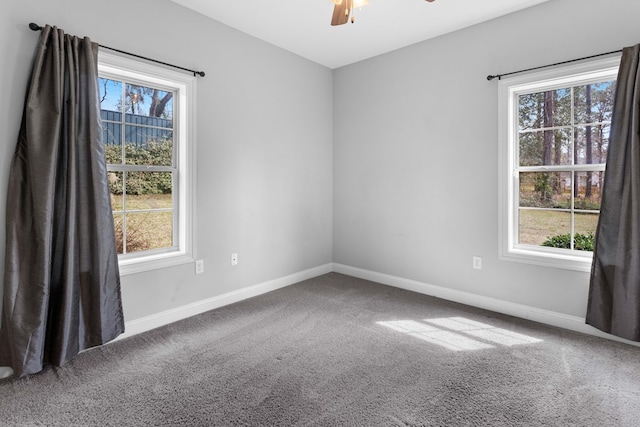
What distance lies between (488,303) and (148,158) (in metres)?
3.30

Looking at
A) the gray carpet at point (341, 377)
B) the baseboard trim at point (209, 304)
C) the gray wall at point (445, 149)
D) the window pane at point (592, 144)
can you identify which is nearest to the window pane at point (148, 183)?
the baseboard trim at point (209, 304)

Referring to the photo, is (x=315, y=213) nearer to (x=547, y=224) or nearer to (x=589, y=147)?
(x=547, y=224)

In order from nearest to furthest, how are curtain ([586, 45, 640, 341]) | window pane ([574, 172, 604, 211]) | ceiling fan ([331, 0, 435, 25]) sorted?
ceiling fan ([331, 0, 435, 25]) → curtain ([586, 45, 640, 341]) → window pane ([574, 172, 604, 211])

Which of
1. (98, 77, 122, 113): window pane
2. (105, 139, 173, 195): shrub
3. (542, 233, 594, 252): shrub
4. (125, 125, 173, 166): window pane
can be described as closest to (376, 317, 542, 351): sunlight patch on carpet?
(542, 233, 594, 252): shrub

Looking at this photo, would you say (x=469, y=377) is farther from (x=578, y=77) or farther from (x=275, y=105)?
(x=275, y=105)

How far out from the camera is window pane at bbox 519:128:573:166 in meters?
2.82

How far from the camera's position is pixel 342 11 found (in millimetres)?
2035

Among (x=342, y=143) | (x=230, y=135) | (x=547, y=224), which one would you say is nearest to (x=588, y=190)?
(x=547, y=224)

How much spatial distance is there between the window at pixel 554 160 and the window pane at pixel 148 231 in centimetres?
300

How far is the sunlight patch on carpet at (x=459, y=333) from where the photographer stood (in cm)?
247

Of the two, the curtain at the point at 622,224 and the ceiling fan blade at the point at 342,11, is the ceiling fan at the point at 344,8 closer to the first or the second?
the ceiling fan blade at the point at 342,11

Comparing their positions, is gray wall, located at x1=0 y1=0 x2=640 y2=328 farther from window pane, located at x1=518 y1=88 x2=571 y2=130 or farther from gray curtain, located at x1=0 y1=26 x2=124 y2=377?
window pane, located at x1=518 y1=88 x2=571 y2=130

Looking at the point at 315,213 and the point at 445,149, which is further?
the point at 315,213

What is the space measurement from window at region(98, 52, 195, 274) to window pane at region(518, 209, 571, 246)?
2.99 metres
